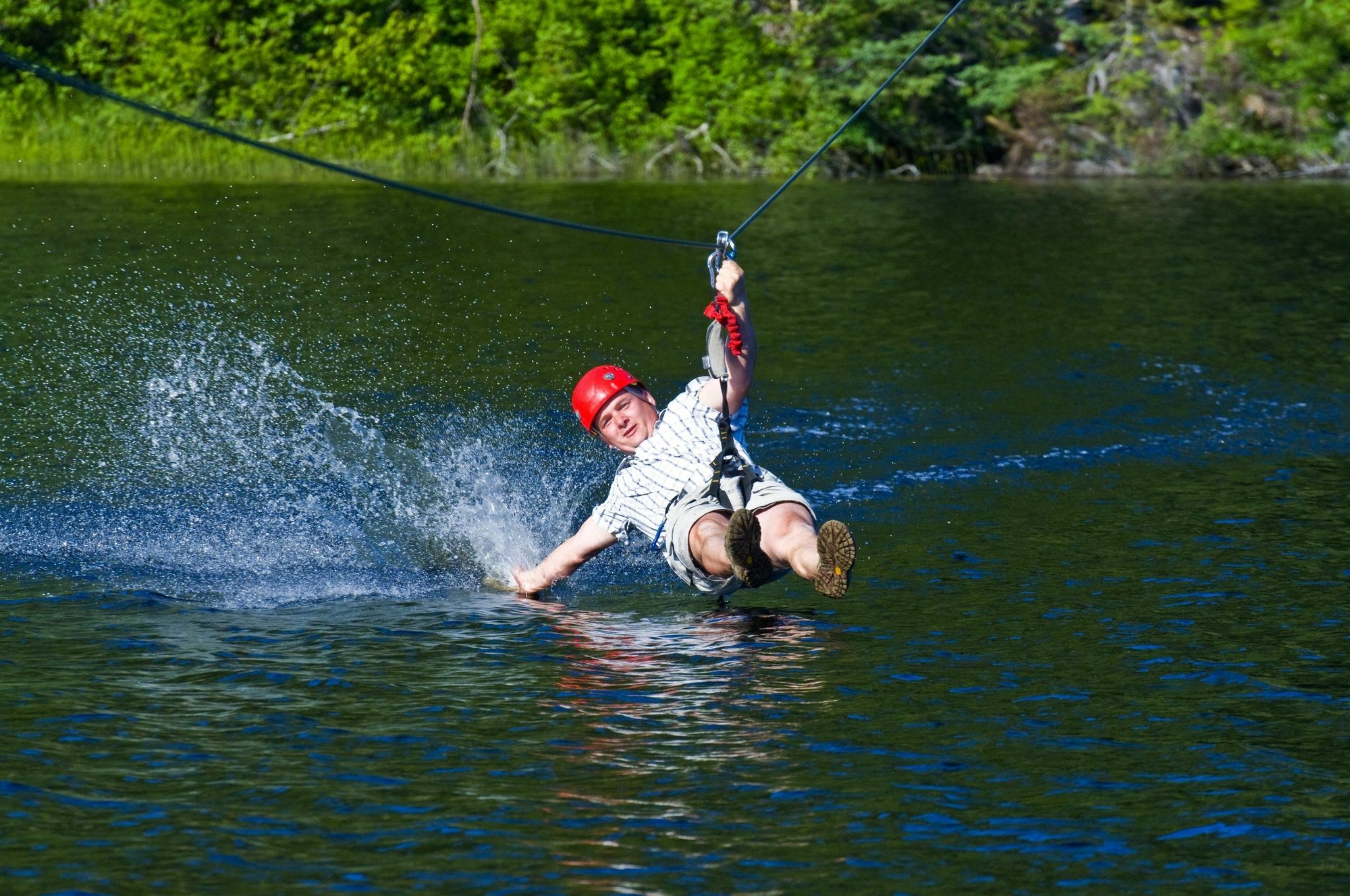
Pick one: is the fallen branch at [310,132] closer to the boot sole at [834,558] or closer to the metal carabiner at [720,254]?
the metal carabiner at [720,254]

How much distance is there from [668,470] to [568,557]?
26.3 inches

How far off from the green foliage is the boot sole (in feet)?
115

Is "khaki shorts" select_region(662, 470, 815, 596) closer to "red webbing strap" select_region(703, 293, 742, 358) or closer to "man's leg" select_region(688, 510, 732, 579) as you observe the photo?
"man's leg" select_region(688, 510, 732, 579)

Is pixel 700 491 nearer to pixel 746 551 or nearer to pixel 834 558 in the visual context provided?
pixel 746 551

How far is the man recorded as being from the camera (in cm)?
775

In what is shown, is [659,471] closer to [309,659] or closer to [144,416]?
[309,659]

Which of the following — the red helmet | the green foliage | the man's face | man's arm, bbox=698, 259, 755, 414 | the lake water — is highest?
the green foliage

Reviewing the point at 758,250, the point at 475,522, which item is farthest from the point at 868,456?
the point at 758,250

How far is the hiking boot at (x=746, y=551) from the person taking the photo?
741cm

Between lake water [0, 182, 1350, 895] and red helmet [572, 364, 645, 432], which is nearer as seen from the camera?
lake water [0, 182, 1350, 895]

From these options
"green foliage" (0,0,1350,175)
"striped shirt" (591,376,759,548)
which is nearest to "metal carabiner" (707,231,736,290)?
"striped shirt" (591,376,759,548)

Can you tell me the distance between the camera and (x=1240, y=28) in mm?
43406

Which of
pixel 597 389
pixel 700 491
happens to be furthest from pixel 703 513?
pixel 597 389

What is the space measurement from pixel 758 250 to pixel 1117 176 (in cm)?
1920
